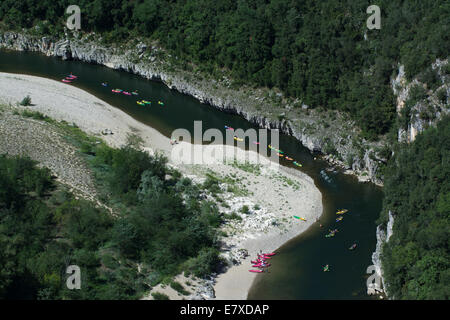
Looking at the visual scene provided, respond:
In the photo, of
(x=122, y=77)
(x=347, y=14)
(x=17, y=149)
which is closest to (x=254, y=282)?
(x=17, y=149)

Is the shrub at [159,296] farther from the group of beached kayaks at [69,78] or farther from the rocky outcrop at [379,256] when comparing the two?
the group of beached kayaks at [69,78]

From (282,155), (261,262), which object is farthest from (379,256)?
(282,155)

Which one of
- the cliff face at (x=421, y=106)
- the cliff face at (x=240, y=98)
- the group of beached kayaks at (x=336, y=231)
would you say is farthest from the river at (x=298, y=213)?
the cliff face at (x=421, y=106)

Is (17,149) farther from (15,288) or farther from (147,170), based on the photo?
(15,288)

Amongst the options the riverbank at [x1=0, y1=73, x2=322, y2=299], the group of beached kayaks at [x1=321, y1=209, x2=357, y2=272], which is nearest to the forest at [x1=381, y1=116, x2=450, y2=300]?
the group of beached kayaks at [x1=321, y1=209, x2=357, y2=272]

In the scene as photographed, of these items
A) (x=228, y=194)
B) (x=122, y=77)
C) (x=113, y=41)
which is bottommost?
(x=228, y=194)

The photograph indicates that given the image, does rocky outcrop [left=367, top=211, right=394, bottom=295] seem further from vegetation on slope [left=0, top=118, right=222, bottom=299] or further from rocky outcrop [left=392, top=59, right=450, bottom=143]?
vegetation on slope [left=0, top=118, right=222, bottom=299]

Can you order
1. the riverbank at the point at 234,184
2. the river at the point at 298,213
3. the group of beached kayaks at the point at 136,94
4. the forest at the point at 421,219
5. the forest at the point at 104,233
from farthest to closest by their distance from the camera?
1. the group of beached kayaks at the point at 136,94
2. the riverbank at the point at 234,184
3. the river at the point at 298,213
4. the forest at the point at 104,233
5. the forest at the point at 421,219
